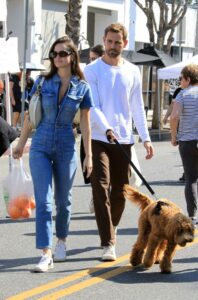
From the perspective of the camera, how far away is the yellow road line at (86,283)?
238 inches

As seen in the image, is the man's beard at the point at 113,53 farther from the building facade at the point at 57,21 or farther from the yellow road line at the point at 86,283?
the building facade at the point at 57,21

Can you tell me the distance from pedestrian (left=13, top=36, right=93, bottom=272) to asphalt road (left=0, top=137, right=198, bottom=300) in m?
0.29

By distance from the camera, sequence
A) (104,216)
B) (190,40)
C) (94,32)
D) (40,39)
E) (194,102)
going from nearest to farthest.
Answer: (104,216) → (194,102) → (40,39) → (94,32) → (190,40)

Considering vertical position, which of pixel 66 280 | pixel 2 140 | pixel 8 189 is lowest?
pixel 66 280

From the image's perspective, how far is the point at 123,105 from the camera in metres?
7.21

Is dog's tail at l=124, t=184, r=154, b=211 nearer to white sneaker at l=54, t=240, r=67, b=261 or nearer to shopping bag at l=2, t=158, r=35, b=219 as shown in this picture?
white sneaker at l=54, t=240, r=67, b=261

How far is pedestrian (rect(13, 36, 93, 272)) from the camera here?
6605mm

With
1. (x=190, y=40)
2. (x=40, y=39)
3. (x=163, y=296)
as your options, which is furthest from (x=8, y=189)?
(x=190, y=40)

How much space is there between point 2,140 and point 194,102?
7.88ft

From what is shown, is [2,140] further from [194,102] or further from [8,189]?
[194,102]

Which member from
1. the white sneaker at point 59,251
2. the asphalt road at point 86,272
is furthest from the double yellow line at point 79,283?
the white sneaker at point 59,251

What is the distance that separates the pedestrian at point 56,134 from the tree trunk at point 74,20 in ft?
45.3

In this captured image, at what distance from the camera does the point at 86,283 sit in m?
6.45

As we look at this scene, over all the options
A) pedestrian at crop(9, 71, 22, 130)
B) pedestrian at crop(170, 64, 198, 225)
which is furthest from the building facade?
pedestrian at crop(170, 64, 198, 225)
